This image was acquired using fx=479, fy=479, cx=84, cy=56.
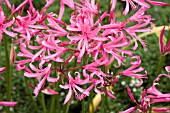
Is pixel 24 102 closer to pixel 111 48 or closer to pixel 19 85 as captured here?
pixel 19 85

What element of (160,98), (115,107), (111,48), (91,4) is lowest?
(115,107)

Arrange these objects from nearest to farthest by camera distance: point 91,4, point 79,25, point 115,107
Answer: point 79,25 → point 91,4 → point 115,107

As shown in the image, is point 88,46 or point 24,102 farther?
point 24,102

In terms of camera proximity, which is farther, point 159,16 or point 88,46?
point 159,16

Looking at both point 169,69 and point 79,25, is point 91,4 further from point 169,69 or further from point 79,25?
point 169,69

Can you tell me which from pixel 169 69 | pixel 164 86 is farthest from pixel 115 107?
pixel 169 69

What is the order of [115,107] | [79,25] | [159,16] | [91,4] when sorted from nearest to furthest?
[79,25] < [91,4] < [115,107] < [159,16]

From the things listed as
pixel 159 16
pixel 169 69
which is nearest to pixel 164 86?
pixel 159 16

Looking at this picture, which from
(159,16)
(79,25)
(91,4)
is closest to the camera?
(79,25)

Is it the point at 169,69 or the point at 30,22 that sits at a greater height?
the point at 30,22
